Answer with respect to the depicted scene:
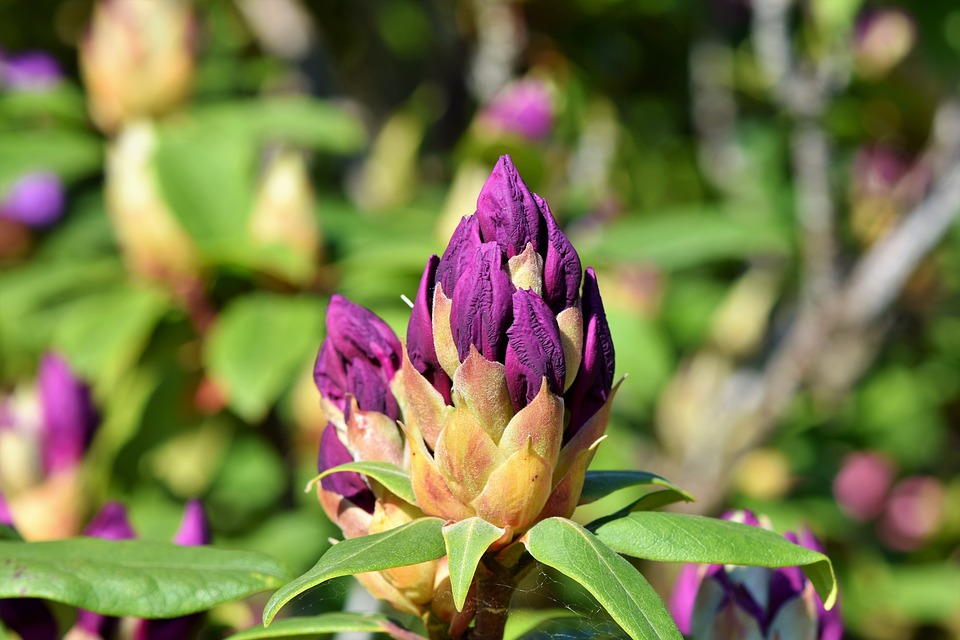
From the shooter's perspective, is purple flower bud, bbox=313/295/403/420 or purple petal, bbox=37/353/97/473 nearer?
purple flower bud, bbox=313/295/403/420

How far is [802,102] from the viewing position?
1841mm

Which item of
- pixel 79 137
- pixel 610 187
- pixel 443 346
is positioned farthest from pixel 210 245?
pixel 610 187

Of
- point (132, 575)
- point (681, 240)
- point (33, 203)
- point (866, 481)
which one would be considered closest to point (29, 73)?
point (33, 203)

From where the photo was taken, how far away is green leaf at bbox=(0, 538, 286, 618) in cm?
72

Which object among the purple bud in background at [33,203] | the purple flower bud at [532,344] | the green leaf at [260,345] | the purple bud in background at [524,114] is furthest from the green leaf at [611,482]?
the purple bud in background at [33,203]

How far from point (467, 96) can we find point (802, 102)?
130 cm

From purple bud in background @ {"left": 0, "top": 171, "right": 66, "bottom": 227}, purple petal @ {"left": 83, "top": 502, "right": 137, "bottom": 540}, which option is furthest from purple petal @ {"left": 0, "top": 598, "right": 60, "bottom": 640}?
purple bud in background @ {"left": 0, "top": 171, "right": 66, "bottom": 227}

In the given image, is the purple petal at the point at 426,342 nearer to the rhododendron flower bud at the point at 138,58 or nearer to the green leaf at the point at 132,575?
the green leaf at the point at 132,575

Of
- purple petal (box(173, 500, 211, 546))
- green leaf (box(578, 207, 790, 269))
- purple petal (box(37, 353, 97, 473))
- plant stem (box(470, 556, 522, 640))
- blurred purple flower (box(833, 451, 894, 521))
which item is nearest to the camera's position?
plant stem (box(470, 556, 522, 640))

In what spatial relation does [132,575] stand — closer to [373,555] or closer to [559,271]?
[373,555]

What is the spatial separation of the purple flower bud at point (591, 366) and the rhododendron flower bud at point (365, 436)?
5.2 inches

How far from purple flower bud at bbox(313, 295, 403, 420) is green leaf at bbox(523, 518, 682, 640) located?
0.53 ft

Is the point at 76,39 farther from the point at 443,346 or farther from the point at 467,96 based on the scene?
the point at 443,346

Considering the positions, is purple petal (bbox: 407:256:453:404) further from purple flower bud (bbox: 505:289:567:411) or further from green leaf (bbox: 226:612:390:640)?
green leaf (bbox: 226:612:390:640)
